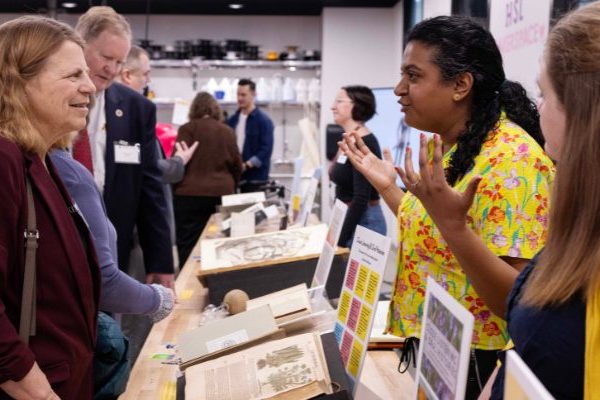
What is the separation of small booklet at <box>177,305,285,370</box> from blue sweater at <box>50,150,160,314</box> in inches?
7.8

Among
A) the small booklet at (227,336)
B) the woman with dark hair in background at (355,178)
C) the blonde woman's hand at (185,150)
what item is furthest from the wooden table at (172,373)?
the blonde woman's hand at (185,150)

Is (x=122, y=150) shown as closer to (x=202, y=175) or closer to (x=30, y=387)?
(x=30, y=387)

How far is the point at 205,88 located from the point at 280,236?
637 cm

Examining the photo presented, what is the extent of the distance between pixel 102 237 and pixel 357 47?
7.20 meters

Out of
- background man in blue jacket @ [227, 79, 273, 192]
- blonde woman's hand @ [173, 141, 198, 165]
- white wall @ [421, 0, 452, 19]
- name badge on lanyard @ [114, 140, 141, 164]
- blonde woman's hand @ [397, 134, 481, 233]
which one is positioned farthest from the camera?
background man in blue jacket @ [227, 79, 273, 192]

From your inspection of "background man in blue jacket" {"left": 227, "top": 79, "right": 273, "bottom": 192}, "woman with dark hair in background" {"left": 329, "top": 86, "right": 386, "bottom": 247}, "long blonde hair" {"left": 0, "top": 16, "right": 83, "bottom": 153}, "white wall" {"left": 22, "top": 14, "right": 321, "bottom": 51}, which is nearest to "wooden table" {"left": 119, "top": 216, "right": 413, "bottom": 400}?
"long blonde hair" {"left": 0, "top": 16, "right": 83, "bottom": 153}

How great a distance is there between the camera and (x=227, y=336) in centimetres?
166

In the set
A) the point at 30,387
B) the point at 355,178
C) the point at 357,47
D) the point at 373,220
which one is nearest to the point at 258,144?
the point at 357,47

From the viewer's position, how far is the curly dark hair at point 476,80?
1.46 m

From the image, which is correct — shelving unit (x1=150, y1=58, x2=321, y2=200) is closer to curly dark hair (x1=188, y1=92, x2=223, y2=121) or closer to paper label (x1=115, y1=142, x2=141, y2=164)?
curly dark hair (x1=188, y1=92, x2=223, y2=121)

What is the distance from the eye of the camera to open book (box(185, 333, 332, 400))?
4.39 ft

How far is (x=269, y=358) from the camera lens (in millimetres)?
1476

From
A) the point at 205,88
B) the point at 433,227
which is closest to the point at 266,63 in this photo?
the point at 205,88

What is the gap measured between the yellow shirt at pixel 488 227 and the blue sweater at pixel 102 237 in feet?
2.26
